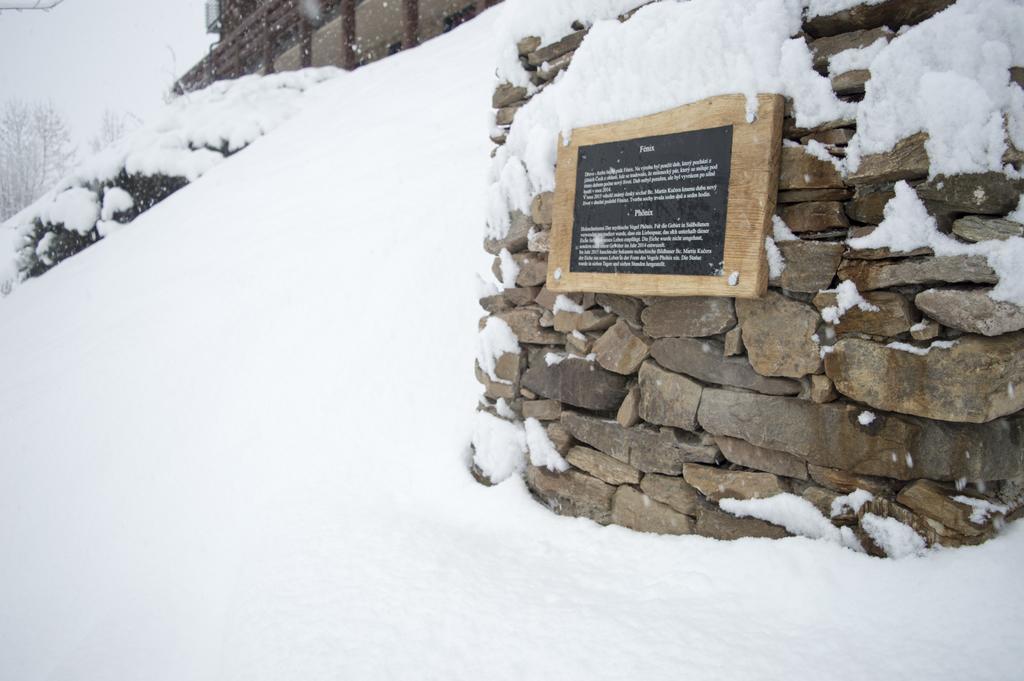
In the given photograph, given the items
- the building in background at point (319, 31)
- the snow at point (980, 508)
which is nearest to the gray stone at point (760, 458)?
the snow at point (980, 508)

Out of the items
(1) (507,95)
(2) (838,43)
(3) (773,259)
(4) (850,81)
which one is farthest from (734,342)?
(1) (507,95)

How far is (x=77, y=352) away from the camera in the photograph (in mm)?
7688

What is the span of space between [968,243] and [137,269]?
10.2 meters

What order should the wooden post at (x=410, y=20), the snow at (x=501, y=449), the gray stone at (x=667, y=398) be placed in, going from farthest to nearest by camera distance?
1. the wooden post at (x=410, y=20)
2. the snow at (x=501, y=449)
3. the gray stone at (x=667, y=398)

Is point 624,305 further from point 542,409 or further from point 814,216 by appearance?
point 814,216

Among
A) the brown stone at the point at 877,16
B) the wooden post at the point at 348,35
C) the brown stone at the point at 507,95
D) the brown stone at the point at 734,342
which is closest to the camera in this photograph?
the brown stone at the point at 877,16

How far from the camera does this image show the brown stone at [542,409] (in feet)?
11.3

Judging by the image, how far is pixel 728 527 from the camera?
2.72m

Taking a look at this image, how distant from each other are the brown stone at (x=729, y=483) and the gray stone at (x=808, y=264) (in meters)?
0.81

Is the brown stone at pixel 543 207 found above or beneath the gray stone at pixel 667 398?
above

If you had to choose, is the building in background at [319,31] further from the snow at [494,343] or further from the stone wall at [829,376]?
the stone wall at [829,376]

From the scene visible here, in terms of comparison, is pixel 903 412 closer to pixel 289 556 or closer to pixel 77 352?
pixel 289 556

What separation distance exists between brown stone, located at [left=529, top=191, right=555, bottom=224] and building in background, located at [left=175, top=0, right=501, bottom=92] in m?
10.4

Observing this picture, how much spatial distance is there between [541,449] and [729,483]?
108 cm
